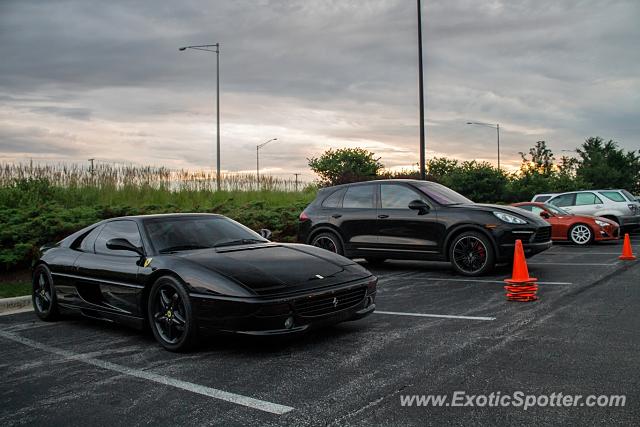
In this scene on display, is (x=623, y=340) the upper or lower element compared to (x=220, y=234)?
lower

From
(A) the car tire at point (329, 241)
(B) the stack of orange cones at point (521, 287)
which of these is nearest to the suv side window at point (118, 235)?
(B) the stack of orange cones at point (521, 287)

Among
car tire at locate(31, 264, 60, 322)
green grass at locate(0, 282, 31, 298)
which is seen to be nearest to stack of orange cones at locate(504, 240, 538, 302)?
car tire at locate(31, 264, 60, 322)

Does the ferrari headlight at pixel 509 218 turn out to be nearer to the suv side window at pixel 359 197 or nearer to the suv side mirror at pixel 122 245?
the suv side window at pixel 359 197

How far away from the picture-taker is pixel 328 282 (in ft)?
18.5

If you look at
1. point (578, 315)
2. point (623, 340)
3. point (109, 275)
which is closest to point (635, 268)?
point (578, 315)

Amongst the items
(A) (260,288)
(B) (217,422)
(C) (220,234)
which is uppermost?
(C) (220,234)

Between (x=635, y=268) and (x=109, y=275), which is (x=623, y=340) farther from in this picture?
(x=635, y=268)

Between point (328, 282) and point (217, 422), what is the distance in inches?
82.4

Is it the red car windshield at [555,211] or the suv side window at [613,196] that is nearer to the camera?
the red car windshield at [555,211]

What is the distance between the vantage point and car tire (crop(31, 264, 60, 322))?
285 inches

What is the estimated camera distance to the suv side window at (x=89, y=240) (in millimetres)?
7017

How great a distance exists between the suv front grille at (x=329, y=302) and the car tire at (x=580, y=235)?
A: 12.2 m

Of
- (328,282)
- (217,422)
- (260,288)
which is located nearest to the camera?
(217,422)

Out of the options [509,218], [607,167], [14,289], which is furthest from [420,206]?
[607,167]
